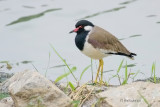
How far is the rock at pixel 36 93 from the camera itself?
5656mm

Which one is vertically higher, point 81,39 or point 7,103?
point 81,39

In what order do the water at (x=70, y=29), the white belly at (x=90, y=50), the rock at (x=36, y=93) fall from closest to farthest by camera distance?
the rock at (x=36, y=93) → the white belly at (x=90, y=50) → the water at (x=70, y=29)

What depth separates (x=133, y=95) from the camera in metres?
5.85

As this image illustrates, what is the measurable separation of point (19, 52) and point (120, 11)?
268 cm

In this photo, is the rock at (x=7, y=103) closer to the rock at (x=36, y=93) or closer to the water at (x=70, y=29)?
the rock at (x=36, y=93)

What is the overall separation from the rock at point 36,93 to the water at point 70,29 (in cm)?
344

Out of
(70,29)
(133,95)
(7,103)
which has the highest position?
(133,95)

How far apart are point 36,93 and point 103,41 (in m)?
2.07

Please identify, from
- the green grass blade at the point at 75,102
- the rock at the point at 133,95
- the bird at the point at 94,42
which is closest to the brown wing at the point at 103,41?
the bird at the point at 94,42

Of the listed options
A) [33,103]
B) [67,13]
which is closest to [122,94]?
[33,103]

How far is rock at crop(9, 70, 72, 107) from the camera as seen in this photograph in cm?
566

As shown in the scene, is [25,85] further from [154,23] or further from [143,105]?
[154,23]

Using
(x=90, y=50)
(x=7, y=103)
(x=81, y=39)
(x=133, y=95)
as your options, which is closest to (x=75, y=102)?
(x=133, y=95)

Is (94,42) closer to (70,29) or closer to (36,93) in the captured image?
(36,93)
